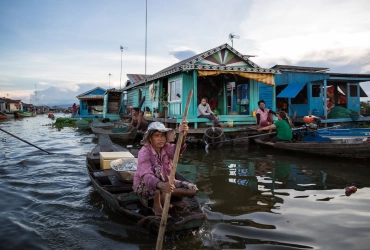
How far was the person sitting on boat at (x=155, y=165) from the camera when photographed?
12.9 ft

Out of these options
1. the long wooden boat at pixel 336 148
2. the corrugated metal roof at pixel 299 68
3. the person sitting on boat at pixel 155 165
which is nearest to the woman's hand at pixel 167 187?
the person sitting on boat at pixel 155 165

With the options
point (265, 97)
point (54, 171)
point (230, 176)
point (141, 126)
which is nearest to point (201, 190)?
point (230, 176)

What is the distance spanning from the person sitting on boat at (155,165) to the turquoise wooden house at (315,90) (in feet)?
42.9

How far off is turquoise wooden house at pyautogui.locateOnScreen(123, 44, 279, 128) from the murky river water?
4.35 m

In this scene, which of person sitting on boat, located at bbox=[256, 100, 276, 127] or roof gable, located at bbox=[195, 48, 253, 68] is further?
roof gable, located at bbox=[195, 48, 253, 68]

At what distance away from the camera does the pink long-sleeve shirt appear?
3.75 m

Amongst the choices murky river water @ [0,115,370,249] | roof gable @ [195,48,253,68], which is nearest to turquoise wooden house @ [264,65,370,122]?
roof gable @ [195,48,253,68]

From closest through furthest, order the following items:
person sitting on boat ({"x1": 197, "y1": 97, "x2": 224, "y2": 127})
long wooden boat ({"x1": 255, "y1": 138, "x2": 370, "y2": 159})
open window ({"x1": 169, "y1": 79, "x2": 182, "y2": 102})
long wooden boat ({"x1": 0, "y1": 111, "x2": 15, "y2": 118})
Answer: long wooden boat ({"x1": 255, "y1": 138, "x2": 370, "y2": 159}) → person sitting on boat ({"x1": 197, "y1": 97, "x2": 224, "y2": 127}) → open window ({"x1": 169, "y1": 79, "x2": 182, "y2": 102}) → long wooden boat ({"x1": 0, "y1": 111, "x2": 15, "y2": 118})

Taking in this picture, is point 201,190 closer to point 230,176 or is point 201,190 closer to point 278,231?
point 230,176

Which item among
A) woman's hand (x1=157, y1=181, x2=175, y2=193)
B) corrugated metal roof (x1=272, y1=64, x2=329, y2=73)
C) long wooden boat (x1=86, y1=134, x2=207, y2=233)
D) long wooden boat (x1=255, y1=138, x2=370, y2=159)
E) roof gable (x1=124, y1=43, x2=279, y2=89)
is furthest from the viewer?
corrugated metal roof (x1=272, y1=64, x2=329, y2=73)

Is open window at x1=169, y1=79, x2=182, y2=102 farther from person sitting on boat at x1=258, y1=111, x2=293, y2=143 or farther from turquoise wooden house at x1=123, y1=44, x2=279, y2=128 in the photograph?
person sitting on boat at x1=258, y1=111, x2=293, y2=143

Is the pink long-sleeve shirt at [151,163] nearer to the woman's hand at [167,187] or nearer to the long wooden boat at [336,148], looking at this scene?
the woman's hand at [167,187]

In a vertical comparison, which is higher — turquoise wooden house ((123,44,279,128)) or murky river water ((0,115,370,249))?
turquoise wooden house ((123,44,279,128))

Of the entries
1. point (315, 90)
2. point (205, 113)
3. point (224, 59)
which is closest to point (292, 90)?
point (315, 90)
